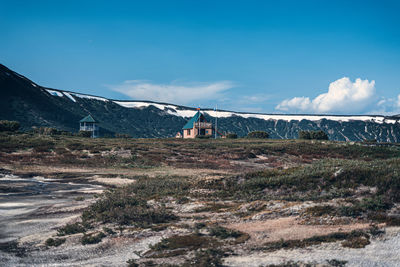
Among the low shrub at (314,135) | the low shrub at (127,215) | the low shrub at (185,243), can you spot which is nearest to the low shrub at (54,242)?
the low shrub at (127,215)

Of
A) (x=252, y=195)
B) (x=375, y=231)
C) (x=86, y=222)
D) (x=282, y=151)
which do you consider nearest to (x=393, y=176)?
(x=375, y=231)

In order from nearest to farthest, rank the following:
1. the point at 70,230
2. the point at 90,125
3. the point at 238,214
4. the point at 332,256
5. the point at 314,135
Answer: the point at 332,256 → the point at 70,230 → the point at 238,214 → the point at 314,135 → the point at 90,125

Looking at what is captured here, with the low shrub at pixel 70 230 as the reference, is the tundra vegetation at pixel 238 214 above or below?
above

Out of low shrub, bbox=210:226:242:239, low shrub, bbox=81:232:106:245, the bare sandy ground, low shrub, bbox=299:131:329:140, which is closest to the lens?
the bare sandy ground

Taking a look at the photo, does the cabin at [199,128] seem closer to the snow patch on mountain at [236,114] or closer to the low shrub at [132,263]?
Result: the snow patch on mountain at [236,114]

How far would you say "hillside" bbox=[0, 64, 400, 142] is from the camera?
103m

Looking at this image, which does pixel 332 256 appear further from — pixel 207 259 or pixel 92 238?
pixel 92 238

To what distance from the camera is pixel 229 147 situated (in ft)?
185

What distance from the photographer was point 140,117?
141375 mm

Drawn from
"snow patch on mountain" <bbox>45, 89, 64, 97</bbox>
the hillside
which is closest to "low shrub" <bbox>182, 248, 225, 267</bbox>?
the hillside

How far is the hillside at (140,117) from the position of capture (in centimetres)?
10324

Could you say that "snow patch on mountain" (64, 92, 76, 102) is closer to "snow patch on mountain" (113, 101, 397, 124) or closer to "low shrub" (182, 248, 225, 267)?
"snow patch on mountain" (113, 101, 397, 124)

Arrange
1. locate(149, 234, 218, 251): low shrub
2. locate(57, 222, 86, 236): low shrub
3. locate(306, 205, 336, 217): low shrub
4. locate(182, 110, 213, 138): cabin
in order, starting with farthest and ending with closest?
1. locate(182, 110, 213, 138): cabin
2. locate(306, 205, 336, 217): low shrub
3. locate(57, 222, 86, 236): low shrub
4. locate(149, 234, 218, 251): low shrub

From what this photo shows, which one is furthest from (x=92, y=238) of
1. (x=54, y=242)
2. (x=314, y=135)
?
(x=314, y=135)
